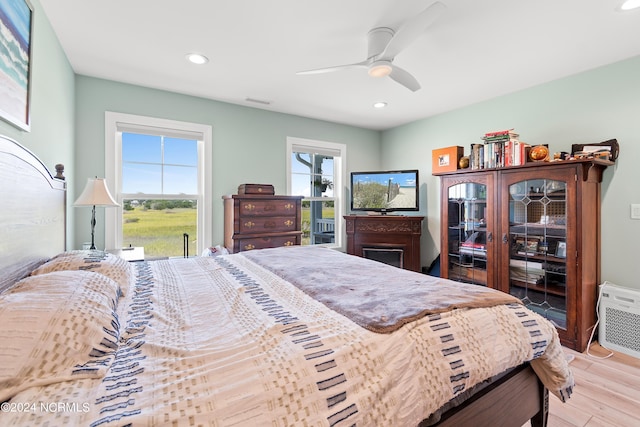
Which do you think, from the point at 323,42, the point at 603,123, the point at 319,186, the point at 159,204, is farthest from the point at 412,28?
the point at 159,204

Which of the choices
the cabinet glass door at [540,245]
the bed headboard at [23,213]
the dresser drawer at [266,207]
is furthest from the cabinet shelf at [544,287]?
the bed headboard at [23,213]

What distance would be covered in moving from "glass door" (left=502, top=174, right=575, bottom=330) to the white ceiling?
1058 mm

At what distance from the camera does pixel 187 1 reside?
1725mm

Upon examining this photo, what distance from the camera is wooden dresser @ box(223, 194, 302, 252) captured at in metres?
3.02

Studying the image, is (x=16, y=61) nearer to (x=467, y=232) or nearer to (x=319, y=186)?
(x=319, y=186)

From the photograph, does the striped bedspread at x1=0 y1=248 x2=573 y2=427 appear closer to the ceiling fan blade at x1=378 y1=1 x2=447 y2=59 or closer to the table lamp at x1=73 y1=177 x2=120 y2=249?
the table lamp at x1=73 y1=177 x2=120 y2=249

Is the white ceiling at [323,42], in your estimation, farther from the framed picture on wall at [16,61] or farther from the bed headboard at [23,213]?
the bed headboard at [23,213]

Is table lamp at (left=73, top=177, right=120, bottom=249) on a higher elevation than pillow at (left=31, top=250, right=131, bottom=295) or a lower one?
higher

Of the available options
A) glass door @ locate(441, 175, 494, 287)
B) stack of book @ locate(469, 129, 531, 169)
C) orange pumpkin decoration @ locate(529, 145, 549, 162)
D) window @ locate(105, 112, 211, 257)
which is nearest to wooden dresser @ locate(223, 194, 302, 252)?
window @ locate(105, 112, 211, 257)

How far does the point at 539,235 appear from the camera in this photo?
268 centimetres

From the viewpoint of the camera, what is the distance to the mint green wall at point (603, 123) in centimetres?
241

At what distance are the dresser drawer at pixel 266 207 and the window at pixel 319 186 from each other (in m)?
0.68

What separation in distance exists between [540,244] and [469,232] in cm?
68

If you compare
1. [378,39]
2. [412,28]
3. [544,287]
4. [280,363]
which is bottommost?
[544,287]
